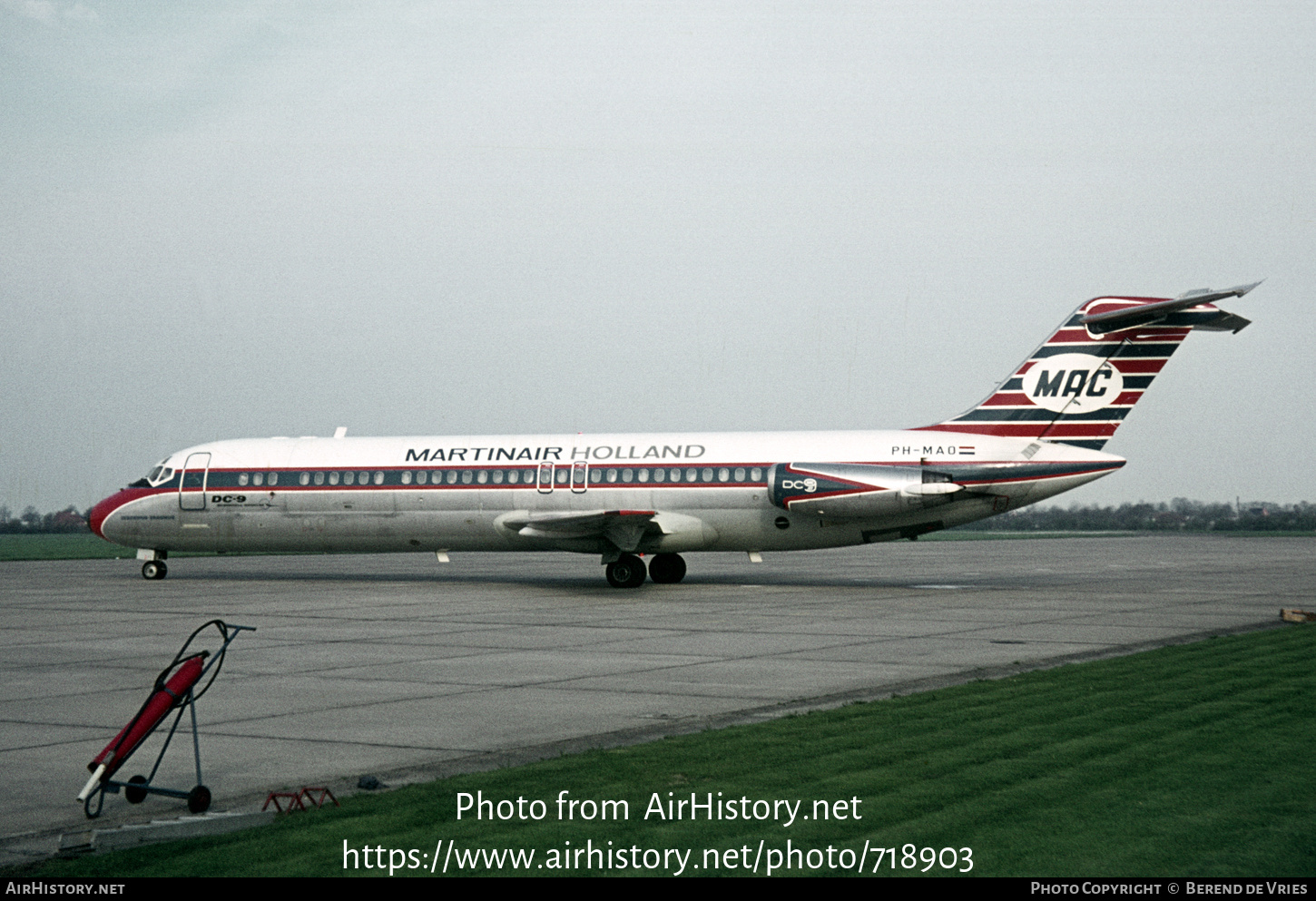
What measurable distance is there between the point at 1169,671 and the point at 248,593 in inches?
792

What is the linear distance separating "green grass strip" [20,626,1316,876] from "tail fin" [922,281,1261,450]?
49.4 feet

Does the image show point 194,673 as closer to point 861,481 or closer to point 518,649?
point 518,649

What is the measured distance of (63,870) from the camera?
636 cm

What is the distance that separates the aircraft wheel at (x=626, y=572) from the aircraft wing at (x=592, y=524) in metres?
0.35

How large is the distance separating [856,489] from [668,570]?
5.77m

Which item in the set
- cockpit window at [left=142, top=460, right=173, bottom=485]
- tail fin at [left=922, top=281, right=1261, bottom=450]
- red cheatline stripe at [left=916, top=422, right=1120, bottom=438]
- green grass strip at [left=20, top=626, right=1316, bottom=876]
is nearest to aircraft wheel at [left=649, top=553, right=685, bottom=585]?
red cheatline stripe at [left=916, top=422, right=1120, bottom=438]

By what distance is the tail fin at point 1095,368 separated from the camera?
2514cm

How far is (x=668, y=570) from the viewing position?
2967 centimetres

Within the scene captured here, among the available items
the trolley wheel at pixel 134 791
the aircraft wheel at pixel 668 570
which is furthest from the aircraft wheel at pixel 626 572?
the trolley wheel at pixel 134 791

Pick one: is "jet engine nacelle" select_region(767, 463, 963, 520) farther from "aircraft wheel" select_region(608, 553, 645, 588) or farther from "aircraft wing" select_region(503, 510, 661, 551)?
"aircraft wheel" select_region(608, 553, 645, 588)

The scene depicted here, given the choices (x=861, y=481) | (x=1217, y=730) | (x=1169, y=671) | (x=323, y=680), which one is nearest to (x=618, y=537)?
(x=861, y=481)

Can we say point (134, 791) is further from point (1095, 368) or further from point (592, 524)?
point (1095, 368)

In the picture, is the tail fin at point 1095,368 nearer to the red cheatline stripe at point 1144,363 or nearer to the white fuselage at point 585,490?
the red cheatline stripe at point 1144,363

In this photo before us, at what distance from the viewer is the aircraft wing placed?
26.2m
